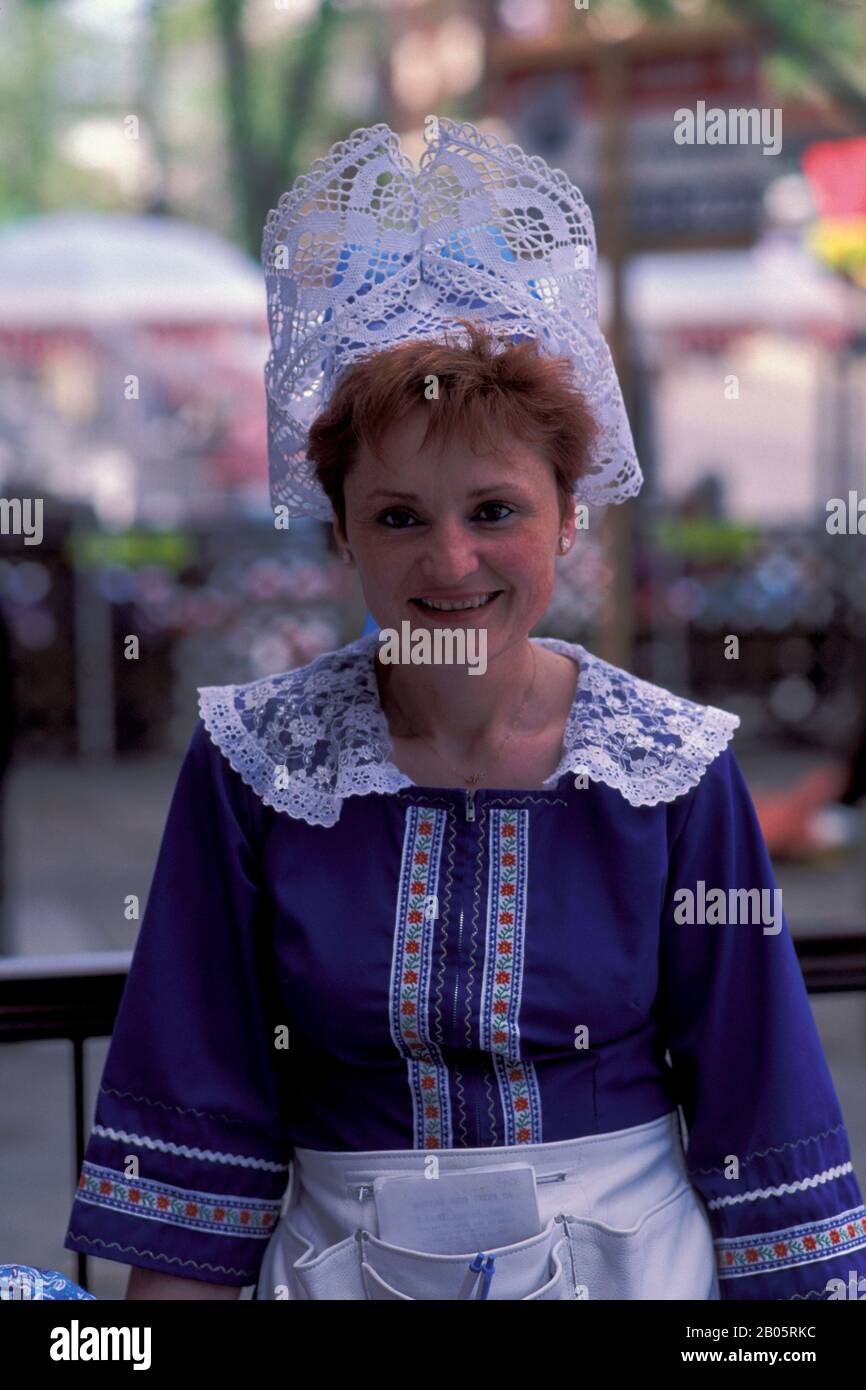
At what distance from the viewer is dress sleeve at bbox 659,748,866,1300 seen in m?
1.87

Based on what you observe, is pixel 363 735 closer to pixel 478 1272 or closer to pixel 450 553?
pixel 450 553

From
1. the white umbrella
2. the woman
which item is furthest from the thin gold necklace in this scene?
the white umbrella

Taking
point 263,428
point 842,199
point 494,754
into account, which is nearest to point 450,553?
point 494,754

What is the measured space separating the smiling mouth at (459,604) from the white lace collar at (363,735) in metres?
0.19

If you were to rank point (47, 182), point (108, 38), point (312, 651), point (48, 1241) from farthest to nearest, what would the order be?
point (47, 182)
point (108, 38)
point (312, 651)
point (48, 1241)

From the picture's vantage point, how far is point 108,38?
1562 cm

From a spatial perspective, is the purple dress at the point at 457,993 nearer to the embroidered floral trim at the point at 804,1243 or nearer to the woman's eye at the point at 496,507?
the embroidered floral trim at the point at 804,1243

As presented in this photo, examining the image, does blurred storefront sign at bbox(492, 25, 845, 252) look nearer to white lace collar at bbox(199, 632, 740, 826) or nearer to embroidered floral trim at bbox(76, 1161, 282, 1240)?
white lace collar at bbox(199, 632, 740, 826)

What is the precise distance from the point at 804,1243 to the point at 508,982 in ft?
1.40

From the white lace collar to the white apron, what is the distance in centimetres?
38

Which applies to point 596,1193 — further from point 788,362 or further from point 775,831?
point 788,362
